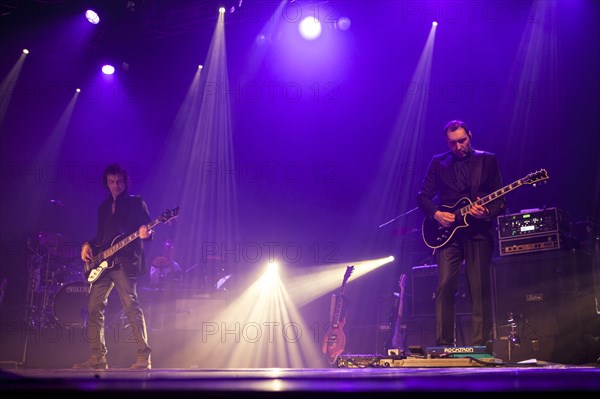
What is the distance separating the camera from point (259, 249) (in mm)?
11664

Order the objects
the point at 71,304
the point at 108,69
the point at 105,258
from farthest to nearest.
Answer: the point at 108,69, the point at 71,304, the point at 105,258

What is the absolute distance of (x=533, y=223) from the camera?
659cm

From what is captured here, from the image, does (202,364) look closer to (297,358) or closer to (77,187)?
(297,358)

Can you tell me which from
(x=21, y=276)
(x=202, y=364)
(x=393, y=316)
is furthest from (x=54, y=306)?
(x=393, y=316)

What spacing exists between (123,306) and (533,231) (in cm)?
476

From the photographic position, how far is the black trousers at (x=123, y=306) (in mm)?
5922

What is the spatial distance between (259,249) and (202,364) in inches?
136

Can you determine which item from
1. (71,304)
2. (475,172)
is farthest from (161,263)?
(475,172)

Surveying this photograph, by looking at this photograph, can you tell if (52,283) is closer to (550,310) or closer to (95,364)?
(95,364)

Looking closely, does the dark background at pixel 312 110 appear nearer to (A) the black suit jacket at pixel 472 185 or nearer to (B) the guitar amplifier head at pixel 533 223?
(B) the guitar amplifier head at pixel 533 223

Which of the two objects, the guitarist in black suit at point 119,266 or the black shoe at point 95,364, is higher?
the guitarist in black suit at point 119,266

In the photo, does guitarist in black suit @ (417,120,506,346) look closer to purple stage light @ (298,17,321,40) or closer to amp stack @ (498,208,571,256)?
amp stack @ (498,208,571,256)

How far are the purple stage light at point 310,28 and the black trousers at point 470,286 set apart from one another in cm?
689

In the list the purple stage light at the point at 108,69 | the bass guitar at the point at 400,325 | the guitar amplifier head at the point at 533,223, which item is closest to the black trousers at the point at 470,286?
the guitar amplifier head at the point at 533,223
